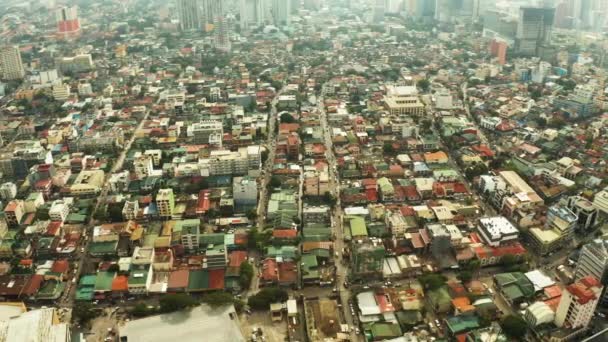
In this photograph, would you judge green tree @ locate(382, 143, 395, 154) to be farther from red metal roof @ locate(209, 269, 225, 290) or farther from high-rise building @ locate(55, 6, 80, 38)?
high-rise building @ locate(55, 6, 80, 38)

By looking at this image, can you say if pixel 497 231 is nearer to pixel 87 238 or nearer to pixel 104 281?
pixel 104 281

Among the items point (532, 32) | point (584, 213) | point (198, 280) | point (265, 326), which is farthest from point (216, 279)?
point (532, 32)

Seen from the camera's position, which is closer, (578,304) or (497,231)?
(578,304)

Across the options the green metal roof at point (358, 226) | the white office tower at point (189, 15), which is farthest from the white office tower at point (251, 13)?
the green metal roof at point (358, 226)

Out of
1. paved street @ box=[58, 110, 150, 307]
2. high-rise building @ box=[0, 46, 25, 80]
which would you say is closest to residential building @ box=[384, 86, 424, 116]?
paved street @ box=[58, 110, 150, 307]

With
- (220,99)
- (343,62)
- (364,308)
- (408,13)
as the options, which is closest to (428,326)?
(364,308)

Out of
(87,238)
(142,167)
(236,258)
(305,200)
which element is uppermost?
(142,167)

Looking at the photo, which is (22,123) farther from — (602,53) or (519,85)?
(602,53)

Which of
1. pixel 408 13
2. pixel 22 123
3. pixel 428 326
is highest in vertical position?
pixel 408 13
